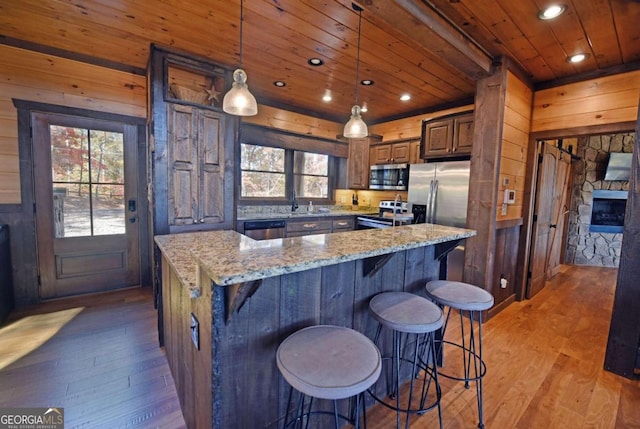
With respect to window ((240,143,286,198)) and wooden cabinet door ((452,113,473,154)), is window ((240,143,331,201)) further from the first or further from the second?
wooden cabinet door ((452,113,473,154))

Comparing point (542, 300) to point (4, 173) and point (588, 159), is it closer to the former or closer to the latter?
point (588, 159)

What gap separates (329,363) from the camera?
41.6 inches

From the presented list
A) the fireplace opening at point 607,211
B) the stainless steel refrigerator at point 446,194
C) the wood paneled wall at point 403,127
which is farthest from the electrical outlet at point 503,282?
the fireplace opening at point 607,211

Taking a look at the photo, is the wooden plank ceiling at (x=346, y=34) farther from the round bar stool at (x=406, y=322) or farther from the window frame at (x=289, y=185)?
the round bar stool at (x=406, y=322)

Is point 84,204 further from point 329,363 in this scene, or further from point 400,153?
point 400,153

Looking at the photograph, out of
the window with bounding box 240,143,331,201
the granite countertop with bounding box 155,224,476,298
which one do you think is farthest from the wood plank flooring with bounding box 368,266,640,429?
the window with bounding box 240,143,331,201

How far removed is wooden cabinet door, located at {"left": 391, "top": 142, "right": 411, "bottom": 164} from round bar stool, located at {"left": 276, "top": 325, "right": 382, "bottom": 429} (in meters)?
3.55

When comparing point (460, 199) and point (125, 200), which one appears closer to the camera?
point (460, 199)

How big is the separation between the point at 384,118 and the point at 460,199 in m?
2.43

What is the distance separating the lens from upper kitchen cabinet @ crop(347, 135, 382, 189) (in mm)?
4879

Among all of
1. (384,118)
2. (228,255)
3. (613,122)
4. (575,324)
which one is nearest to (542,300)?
(575,324)

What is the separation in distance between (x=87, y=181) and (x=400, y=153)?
4.20m

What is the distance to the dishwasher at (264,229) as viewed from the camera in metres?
3.55

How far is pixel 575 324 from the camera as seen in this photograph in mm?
2900
